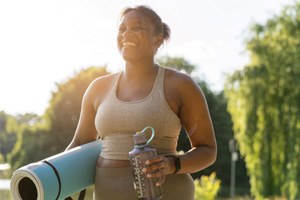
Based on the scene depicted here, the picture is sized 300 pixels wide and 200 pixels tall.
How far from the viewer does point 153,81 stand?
6.47 feet

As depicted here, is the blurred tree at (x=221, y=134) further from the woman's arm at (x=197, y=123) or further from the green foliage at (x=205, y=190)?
the woman's arm at (x=197, y=123)

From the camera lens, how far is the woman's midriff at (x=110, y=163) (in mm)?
1943

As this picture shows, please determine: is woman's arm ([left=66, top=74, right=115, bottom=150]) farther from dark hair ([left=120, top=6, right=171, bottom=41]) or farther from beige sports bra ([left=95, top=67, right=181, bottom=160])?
dark hair ([left=120, top=6, right=171, bottom=41])

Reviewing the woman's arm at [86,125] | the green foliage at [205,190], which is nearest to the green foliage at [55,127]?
the green foliage at [205,190]

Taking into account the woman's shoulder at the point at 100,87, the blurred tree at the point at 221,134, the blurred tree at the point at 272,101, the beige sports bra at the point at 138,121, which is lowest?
the blurred tree at the point at 221,134

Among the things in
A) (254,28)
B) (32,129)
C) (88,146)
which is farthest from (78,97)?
(88,146)

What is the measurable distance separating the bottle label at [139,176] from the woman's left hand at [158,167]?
2cm

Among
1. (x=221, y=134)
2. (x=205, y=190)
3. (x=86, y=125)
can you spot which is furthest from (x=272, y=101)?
(x=221, y=134)

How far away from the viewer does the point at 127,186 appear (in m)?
1.93

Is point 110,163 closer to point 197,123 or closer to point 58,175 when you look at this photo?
point 58,175

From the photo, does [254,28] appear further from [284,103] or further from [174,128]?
[174,128]

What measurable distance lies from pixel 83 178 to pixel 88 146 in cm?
11

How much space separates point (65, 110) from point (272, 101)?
50.7 ft

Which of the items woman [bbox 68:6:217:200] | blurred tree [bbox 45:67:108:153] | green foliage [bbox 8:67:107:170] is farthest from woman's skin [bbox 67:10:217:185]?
blurred tree [bbox 45:67:108:153]
